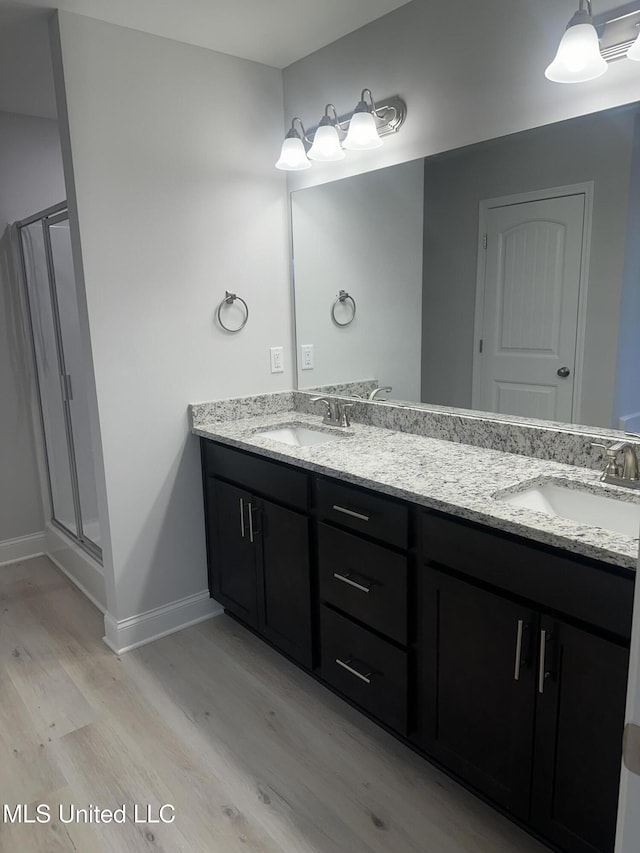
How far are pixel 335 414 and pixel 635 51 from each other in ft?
5.10

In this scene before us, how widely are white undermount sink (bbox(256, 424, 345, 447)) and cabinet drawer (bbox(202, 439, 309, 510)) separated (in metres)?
0.18

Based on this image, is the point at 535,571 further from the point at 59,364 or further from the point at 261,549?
the point at 59,364

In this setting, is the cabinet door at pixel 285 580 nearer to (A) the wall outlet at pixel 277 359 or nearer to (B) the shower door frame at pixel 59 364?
(A) the wall outlet at pixel 277 359

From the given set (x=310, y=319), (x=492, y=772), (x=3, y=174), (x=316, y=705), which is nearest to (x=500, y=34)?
(x=310, y=319)

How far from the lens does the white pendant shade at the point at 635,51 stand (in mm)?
1502

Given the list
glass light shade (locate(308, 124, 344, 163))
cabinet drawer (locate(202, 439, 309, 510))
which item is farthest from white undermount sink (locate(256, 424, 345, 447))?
glass light shade (locate(308, 124, 344, 163))

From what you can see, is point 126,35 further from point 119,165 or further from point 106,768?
point 106,768

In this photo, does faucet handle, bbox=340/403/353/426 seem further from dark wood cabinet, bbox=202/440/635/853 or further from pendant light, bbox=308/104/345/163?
pendant light, bbox=308/104/345/163

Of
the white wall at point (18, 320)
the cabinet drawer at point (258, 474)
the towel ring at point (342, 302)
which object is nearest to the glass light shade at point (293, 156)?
the towel ring at point (342, 302)

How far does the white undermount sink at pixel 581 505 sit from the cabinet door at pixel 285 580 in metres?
0.72

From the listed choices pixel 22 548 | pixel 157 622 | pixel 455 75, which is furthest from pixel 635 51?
pixel 22 548

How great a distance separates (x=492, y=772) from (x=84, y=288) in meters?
2.01

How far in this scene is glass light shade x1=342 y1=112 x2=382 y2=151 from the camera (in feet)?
7.03

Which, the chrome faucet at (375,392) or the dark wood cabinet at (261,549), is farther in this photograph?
the chrome faucet at (375,392)
